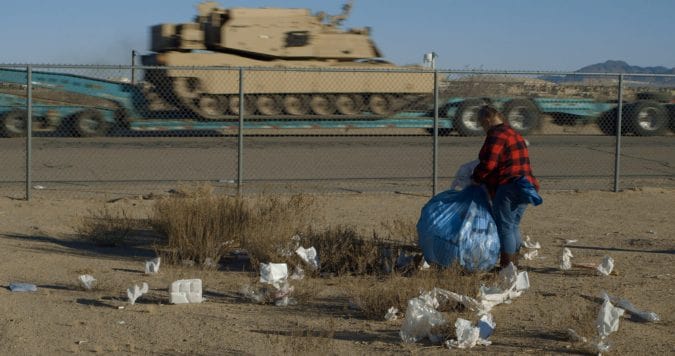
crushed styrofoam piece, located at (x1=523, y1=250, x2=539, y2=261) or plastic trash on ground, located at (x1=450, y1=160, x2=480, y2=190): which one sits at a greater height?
plastic trash on ground, located at (x1=450, y1=160, x2=480, y2=190)

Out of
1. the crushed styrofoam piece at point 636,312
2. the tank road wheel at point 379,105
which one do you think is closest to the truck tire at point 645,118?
the tank road wheel at point 379,105

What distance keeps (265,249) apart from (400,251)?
114 cm

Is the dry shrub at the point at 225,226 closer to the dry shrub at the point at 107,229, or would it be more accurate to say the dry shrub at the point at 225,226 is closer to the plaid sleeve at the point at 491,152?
the dry shrub at the point at 107,229

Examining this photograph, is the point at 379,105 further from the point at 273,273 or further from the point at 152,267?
the point at 273,273

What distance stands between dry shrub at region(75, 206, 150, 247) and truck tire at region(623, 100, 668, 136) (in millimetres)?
16066

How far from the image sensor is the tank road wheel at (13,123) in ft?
66.1

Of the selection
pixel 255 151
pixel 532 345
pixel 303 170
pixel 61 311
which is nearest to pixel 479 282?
pixel 532 345

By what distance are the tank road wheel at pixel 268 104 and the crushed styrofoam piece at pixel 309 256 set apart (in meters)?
14.7

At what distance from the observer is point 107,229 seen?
9.89 m

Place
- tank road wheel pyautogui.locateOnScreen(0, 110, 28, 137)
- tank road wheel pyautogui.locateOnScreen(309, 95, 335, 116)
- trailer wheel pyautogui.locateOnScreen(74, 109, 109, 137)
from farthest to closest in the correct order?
1. tank road wheel pyautogui.locateOnScreen(309, 95, 335, 116)
2. trailer wheel pyautogui.locateOnScreen(74, 109, 109, 137)
3. tank road wheel pyautogui.locateOnScreen(0, 110, 28, 137)

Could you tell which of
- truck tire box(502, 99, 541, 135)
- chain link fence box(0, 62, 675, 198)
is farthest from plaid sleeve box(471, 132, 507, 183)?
truck tire box(502, 99, 541, 135)

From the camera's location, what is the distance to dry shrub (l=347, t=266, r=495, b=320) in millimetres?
6891

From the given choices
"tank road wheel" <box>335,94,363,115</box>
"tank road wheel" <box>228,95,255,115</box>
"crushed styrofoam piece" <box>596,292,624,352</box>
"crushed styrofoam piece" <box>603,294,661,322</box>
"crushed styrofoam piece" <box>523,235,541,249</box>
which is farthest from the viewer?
"tank road wheel" <box>335,94,363,115</box>

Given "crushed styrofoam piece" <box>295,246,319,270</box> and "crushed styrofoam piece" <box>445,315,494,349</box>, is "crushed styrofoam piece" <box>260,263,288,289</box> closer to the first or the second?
"crushed styrofoam piece" <box>295,246,319,270</box>
